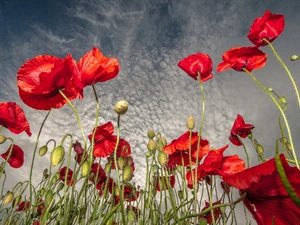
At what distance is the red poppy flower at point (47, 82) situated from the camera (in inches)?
50.0

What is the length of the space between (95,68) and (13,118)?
116 cm

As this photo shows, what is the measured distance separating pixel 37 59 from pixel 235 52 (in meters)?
1.25

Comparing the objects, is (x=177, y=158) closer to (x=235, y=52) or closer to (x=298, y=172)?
(x=235, y=52)

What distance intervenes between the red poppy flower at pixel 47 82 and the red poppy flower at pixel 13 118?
0.77 m

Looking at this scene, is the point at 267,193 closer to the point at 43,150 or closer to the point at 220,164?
the point at 220,164

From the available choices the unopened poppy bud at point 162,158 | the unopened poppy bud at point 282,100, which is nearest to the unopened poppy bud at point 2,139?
the unopened poppy bud at point 162,158

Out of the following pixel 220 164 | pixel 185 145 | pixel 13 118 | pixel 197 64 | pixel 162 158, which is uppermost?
pixel 197 64

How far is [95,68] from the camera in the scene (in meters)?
1.26

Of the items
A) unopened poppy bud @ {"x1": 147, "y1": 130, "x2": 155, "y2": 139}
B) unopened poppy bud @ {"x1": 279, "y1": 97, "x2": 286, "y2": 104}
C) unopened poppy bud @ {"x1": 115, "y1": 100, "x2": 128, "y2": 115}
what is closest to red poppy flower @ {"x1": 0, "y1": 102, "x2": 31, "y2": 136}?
unopened poppy bud @ {"x1": 147, "y1": 130, "x2": 155, "y2": 139}

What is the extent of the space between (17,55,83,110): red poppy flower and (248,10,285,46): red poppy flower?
3.75ft

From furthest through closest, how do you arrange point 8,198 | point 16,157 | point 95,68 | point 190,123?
point 16,157, point 8,198, point 190,123, point 95,68

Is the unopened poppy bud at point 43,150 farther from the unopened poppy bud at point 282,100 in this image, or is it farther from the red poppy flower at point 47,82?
the unopened poppy bud at point 282,100

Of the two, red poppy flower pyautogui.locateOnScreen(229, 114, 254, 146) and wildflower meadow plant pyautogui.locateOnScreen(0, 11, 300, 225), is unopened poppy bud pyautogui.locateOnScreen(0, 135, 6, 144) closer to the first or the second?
wildflower meadow plant pyautogui.locateOnScreen(0, 11, 300, 225)

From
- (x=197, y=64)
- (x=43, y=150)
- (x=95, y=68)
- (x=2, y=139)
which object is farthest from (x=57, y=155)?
(x=197, y=64)
